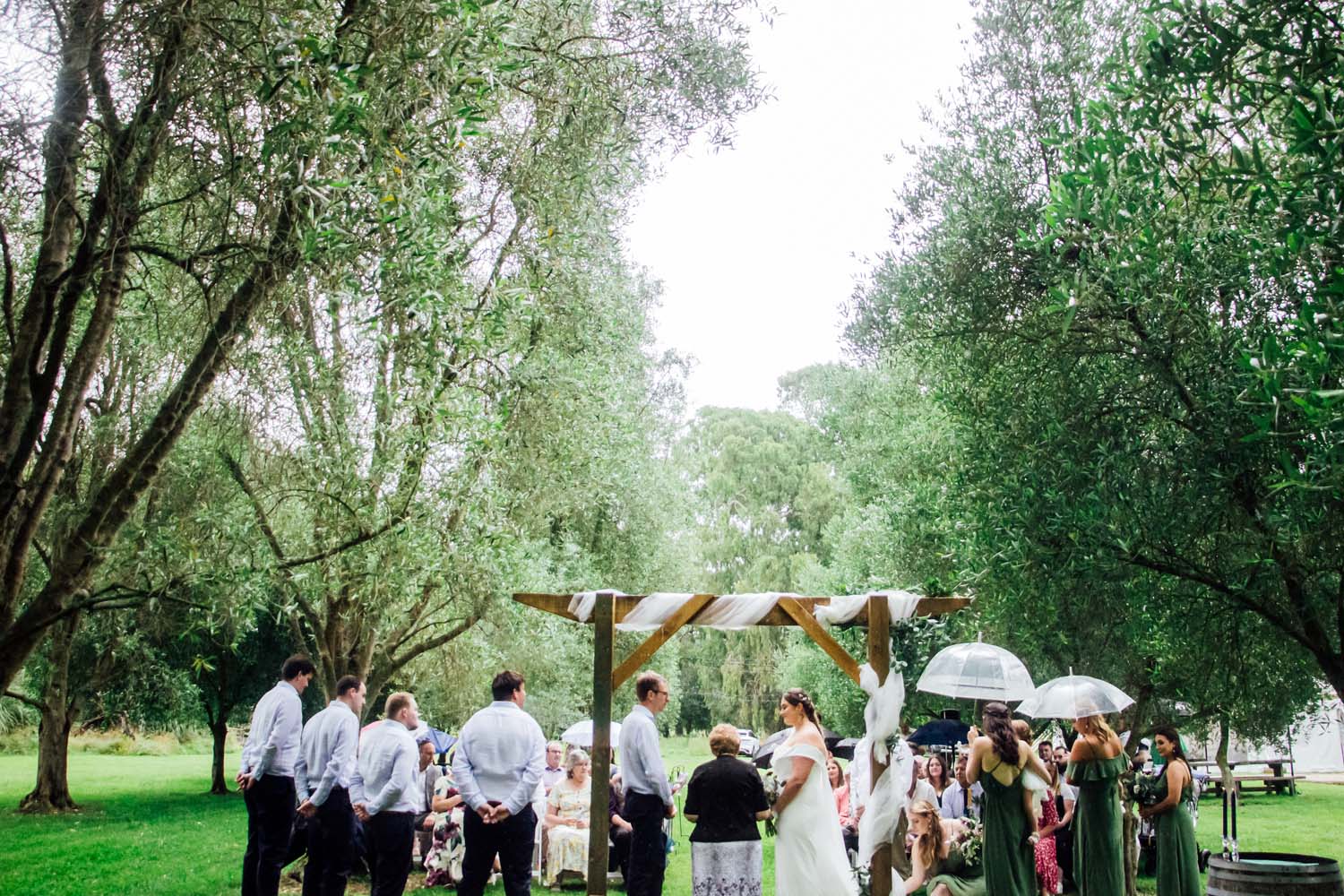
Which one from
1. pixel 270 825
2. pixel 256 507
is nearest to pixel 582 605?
pixel 270 825

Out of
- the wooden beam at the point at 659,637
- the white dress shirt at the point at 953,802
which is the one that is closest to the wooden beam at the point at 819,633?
the wooden beam at the point at 659,637

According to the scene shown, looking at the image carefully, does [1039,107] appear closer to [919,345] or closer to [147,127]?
[919,345]

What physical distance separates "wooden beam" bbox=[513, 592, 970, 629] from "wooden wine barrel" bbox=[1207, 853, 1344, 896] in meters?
2.76

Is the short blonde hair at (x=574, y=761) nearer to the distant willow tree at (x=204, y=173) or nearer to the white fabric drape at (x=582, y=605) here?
the white fabric drape at (x=582, y=605)

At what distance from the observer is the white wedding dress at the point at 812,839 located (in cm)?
796

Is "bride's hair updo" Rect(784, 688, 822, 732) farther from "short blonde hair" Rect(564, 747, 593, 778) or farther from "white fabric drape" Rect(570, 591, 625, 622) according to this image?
"short blonde hair" Rect(564, 747, 593, 778)

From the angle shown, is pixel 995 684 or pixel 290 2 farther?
pixel 995 684

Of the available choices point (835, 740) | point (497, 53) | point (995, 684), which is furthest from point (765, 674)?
point (497, 53)

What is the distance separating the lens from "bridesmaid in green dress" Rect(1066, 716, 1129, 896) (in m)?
8.88

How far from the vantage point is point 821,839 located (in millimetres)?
7984

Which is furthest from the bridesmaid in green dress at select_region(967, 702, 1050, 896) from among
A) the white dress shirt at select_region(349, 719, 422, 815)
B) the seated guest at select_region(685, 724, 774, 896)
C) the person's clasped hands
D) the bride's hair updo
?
the white dress shirt at select_region(349, 719, 422, 815)

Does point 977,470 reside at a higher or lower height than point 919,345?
lower

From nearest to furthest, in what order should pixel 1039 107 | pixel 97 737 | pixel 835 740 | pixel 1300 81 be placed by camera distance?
pixel 1300 81 < pixel 1039 107 < pixel 835 740 < pixel 97 737

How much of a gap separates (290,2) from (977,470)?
739 centimetres
